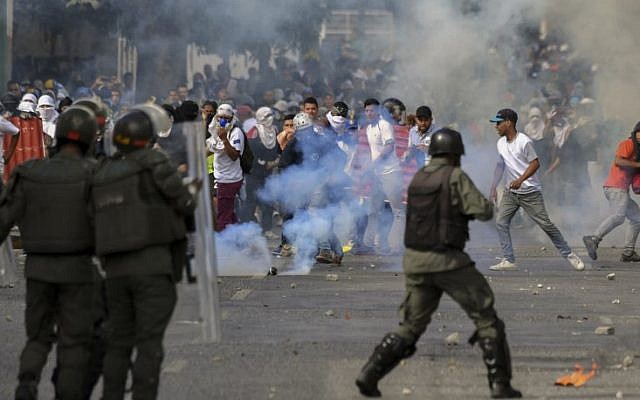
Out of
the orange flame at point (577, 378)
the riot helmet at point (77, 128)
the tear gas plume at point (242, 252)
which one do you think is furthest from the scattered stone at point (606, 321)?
the riot helmet at point (77, 128)

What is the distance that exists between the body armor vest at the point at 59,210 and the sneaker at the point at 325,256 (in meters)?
8.22

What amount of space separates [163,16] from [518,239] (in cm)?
1331

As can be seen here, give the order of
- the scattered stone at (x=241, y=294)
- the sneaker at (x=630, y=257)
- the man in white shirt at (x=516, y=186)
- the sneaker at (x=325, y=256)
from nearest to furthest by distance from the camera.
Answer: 1. the scattered stone at (x=241, y=294)
2. the man in white shirt at (x=516, y=186)
3. the sneaker at (x=325, y=256)
4. the sneaker at (x=630, y=257)

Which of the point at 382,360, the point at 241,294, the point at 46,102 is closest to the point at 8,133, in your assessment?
the point at 46,102

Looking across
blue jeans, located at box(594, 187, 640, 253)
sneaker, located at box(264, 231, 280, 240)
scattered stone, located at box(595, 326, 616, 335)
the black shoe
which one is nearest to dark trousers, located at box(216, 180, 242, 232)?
sneaker, located at box(264, 231, 280, 240)

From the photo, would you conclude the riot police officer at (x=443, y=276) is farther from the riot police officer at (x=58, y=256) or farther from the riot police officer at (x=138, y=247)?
the riot police officer at (x=58, y=256)

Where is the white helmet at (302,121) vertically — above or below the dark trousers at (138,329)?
above

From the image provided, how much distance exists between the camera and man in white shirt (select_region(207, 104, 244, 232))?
1565 cm

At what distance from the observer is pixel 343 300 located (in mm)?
12352

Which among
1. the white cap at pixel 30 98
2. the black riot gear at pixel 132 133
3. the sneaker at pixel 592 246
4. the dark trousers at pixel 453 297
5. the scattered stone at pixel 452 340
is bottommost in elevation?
the scattered stone at pixel 452 340

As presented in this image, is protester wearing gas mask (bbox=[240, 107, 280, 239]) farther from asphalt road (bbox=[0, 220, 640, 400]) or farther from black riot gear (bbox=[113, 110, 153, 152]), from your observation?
black riot gear (bbox=[113, 110, 153, 152])

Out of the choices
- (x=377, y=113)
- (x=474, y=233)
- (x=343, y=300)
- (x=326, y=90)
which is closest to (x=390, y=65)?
(x=326, y=90)

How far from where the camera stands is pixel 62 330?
7.34 meters

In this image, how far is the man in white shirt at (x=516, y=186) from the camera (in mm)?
14516
